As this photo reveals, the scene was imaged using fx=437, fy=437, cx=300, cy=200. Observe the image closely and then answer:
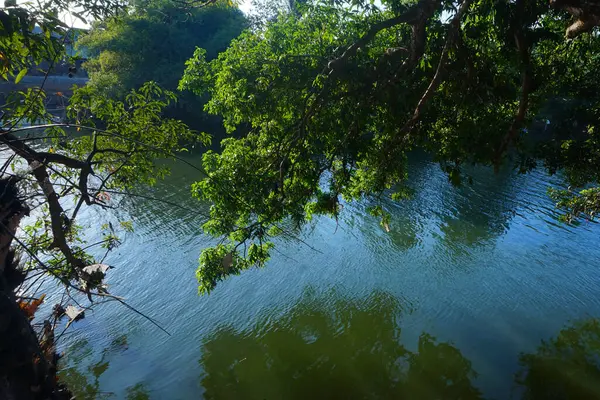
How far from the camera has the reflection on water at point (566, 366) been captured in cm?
606

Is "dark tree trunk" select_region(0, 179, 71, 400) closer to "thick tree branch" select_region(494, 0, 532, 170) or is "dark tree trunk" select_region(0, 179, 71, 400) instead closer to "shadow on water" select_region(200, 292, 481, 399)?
"shadow on water" select_region(200, 292, 481, 399)

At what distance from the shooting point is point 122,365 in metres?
6.76

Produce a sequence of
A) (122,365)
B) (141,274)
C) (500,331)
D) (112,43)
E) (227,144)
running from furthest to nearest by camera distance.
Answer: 1. (112,43)
2. (141,274)
3. (500,331)
4. (122,365)
5. (227,144)

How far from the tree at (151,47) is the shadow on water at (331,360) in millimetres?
16607

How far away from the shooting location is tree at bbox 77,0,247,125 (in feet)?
68.5

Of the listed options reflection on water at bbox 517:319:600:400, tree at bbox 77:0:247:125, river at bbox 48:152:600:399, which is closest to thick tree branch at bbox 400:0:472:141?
river at bbox 48:152:600:399

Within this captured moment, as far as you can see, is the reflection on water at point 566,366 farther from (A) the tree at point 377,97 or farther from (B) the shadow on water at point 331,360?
(A) the tree at point 377,97

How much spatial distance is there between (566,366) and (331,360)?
3.50m

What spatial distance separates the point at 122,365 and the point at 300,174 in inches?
166

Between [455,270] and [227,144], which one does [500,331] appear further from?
[227,144]

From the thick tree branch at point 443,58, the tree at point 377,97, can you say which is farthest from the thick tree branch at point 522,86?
the thick tree branch at point 443,58

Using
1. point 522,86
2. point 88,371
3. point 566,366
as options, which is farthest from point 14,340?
point 566,366

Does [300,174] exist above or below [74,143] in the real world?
below

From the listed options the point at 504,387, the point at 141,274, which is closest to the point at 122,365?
the point at 141,274
